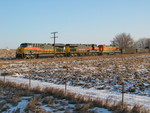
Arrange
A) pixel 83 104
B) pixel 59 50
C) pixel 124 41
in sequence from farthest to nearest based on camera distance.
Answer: pixel 124 41 < pixel 59 50 < pixel 83 104

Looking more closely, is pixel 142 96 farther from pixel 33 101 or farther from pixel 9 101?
pixel 9 101

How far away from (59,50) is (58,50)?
1.10ft

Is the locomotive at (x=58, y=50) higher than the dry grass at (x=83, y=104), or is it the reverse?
the locomotive at (x=58, y=50)

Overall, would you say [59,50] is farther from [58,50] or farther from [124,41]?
[124,41]

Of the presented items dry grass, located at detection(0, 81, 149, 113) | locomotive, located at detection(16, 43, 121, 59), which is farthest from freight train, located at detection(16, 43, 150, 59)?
dry grass, located at detection(0, 81, 149, 113)

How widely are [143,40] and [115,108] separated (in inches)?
7442

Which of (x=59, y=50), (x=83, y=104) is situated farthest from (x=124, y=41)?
(x=83, y=104)

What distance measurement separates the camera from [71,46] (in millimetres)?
53250

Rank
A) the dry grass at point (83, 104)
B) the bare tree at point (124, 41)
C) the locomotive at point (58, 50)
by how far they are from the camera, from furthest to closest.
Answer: the bare tree at point (124, 41), the locomotive at point (58, 50), the dry grass at point (83, 104)

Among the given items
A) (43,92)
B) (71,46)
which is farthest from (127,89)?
(71,46)

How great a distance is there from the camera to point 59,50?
164 ft

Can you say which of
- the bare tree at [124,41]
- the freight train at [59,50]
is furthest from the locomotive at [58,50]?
the bare tree at [124,41]

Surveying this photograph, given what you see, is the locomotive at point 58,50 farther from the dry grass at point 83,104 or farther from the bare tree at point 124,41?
the bare tree at point 124,41

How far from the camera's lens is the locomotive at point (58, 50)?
4034 cm
